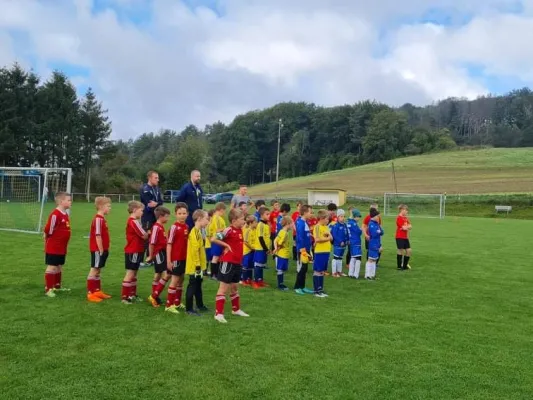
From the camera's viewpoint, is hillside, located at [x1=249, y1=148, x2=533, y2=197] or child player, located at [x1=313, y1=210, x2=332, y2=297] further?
hillside, located at [x1=249, y1=148, x2=533, y2=197]

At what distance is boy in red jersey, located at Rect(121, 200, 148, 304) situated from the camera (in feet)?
28.1

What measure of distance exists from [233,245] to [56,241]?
3331 mm

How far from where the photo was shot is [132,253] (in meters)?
8.55

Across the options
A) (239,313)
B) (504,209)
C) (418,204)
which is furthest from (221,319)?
(418,204)

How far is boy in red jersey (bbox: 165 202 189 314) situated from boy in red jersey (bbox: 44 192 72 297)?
2.20 meters

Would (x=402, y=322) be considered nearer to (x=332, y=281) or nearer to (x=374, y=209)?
(x=332, y=281)

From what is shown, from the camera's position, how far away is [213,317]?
308 inches

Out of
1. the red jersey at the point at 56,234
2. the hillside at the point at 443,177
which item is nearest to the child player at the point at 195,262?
the red jersey at the point at 56,234

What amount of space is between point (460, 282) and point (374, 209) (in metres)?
2.74

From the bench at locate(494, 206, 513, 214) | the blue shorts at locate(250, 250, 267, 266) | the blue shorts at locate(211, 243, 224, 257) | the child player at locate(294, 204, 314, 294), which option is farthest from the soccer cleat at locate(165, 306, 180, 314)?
the bench at locate(494, 206, 513, 214)

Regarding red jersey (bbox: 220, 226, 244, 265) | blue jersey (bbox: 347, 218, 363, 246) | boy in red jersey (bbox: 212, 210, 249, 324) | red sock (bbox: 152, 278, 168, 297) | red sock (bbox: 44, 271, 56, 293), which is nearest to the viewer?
boy in red jersey (bbox: 212, 210, 249, 324)

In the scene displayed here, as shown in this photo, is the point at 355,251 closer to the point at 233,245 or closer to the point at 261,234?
the point at 261,234

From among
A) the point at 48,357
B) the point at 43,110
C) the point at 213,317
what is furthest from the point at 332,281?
the point at 43,110

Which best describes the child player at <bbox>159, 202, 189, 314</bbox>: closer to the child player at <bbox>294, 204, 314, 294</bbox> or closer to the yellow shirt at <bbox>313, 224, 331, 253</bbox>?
the child player at <bbox>294, 204, 314, 294</bbox>
